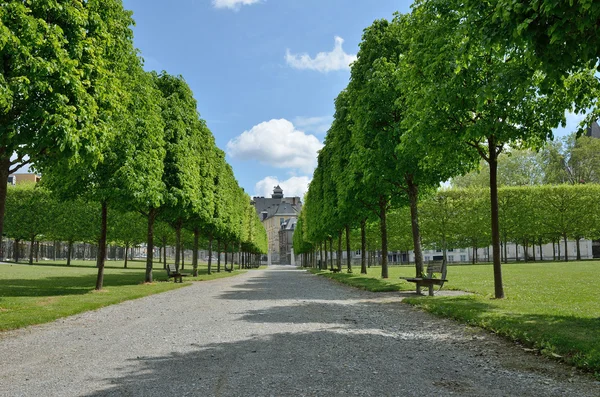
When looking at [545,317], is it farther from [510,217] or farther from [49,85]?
[510,217]

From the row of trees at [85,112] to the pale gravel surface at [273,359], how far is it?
15.4 ft

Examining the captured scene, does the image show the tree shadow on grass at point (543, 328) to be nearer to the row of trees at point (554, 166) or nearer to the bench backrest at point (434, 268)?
the bench backrest at point (434, 268)

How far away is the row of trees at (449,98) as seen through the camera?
7352 millimetres

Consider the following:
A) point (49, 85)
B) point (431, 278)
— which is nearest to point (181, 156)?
point (49, 85)

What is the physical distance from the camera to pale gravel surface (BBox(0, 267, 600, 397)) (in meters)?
5.22

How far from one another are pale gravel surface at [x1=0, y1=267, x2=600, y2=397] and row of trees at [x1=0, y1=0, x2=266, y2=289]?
184 inches

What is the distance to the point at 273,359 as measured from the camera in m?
6.64

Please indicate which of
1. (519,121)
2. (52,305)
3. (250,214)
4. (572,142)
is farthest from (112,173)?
(572,142)

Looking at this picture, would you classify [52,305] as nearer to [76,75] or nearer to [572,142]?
[76,75]

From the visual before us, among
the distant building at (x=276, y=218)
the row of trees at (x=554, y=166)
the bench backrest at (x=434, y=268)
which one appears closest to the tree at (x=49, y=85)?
the bench backrest at (x=434, y=268)

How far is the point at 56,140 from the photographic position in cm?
1100

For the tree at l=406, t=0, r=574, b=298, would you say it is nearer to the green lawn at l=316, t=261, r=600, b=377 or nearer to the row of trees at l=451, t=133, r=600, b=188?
the green lawn at l=316, t=261, r=600, b=377

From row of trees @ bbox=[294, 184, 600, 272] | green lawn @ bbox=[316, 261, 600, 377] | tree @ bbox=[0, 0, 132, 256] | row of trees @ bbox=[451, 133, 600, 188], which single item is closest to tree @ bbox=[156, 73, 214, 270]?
tree @ bbox=[0, 0, 132, 256]

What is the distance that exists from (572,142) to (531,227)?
20.8m
